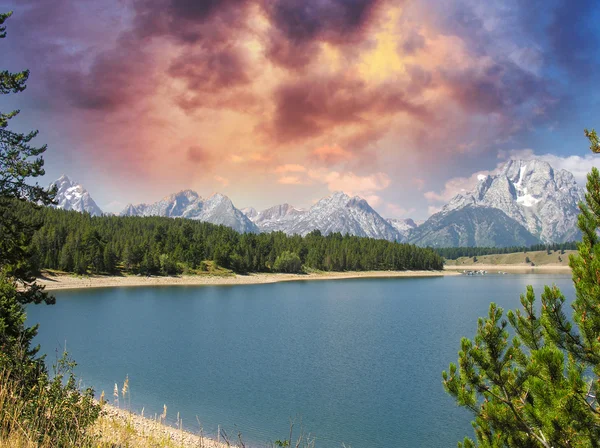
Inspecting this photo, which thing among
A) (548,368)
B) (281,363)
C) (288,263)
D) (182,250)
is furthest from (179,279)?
(548,368)

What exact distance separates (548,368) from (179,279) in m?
118

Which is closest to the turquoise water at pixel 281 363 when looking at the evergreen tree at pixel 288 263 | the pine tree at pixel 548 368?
the pine tree at pixel 548 368

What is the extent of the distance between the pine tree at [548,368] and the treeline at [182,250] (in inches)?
3427

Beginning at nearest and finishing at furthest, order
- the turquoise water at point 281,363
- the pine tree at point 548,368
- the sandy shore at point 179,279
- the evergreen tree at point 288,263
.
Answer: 1. the pine tree at point 548,368
2. the turquoise water at point 281,363
3. the sandy shore at point 179,279
4. the evergreen tree at point 288,263

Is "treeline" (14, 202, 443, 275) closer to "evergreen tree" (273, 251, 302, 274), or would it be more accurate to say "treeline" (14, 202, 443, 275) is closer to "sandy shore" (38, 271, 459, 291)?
"evergreen tree" (273, 251, 302, 274)

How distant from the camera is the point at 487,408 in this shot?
759 cm

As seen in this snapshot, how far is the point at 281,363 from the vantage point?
3316 centimetres

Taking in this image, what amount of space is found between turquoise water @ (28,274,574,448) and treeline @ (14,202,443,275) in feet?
141

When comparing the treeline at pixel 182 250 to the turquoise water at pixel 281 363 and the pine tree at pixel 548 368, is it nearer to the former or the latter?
the turquoise water at pixel 281 363

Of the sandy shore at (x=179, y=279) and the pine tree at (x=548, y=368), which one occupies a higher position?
the pine tree at (x=548, y=368)

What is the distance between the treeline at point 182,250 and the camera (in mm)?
106812

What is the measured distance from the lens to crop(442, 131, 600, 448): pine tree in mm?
5469

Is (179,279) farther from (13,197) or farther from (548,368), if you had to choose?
(548,368)

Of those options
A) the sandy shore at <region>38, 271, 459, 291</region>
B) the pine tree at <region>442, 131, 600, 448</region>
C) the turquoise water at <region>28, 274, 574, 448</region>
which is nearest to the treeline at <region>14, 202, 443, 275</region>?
the sandy shore at <region>38, 271, 459, 291</region>
